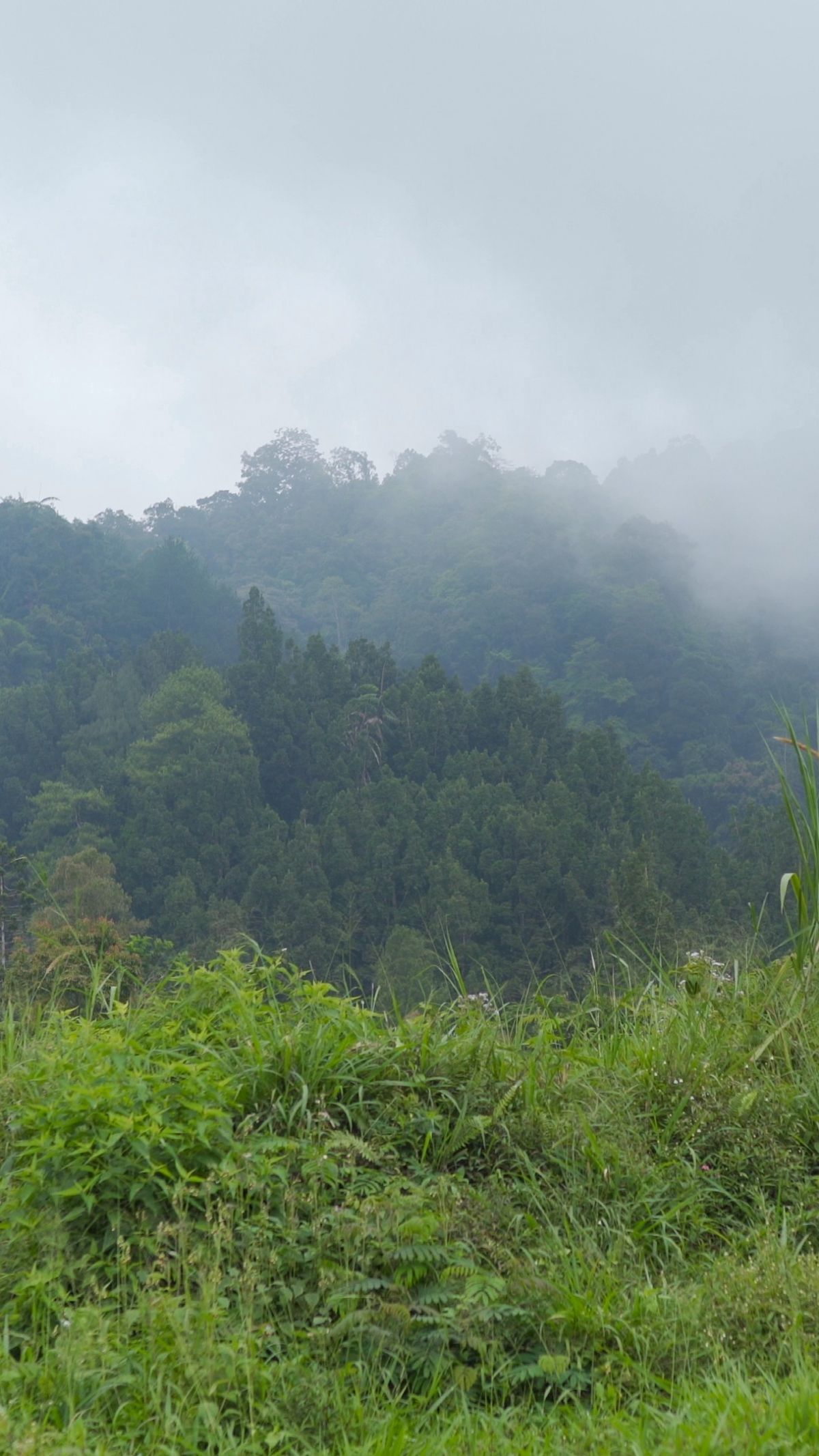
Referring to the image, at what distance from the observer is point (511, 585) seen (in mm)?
63156

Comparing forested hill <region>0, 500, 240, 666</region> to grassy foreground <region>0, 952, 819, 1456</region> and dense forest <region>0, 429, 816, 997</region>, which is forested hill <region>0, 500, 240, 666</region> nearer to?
dense forest <region>0, 429, 816, 997</region>

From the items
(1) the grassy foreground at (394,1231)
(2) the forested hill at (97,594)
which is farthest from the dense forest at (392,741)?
(1) the grassy foreground at (394,1231)

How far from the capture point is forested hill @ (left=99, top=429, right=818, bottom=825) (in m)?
51.5

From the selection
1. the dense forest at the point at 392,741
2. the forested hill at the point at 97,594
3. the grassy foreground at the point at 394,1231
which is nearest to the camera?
the grassy foreground at the point at 394,1231

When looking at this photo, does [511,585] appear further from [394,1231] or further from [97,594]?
[394,1231]

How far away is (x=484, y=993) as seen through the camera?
318 cm

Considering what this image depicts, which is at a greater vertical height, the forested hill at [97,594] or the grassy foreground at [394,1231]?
the forested hill at [97,594]

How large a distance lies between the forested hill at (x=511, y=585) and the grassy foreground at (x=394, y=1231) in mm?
42636

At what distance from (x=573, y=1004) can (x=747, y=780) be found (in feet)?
143

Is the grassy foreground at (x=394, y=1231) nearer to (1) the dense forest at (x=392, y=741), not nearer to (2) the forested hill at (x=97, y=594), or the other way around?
(1) the dense forest at (x=392, y=741)

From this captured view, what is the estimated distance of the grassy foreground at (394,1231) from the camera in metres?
1.69

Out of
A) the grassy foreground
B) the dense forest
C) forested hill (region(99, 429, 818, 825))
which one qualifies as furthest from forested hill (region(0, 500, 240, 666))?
the grassy foreground

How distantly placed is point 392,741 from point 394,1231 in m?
37.3

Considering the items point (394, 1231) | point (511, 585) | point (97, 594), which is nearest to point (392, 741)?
point (97, 594)
